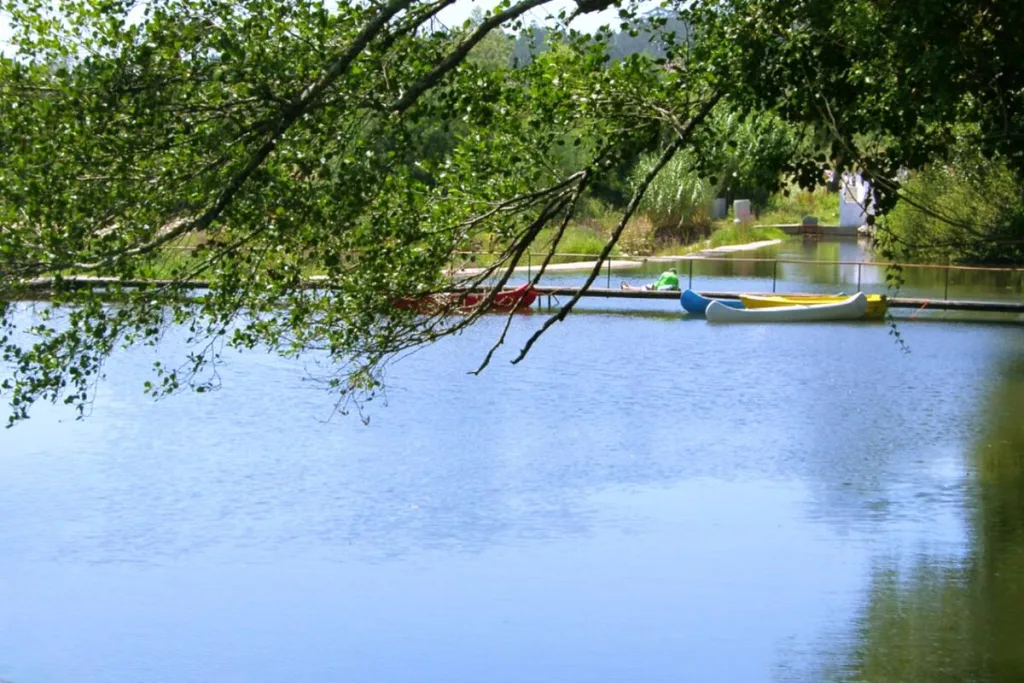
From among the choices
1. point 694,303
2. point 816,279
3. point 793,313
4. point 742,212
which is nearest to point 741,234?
point 742,212

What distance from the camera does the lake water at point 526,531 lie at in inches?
405

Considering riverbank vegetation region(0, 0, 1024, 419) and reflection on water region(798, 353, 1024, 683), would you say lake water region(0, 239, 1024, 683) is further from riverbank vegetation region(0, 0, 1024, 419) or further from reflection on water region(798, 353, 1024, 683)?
riverbank vegetation region(0, 0, 1024, 419)

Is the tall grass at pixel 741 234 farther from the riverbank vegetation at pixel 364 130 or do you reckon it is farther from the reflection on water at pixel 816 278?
the riverbank vegetation at pixel 364 130

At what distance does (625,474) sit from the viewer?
15078 millimetres

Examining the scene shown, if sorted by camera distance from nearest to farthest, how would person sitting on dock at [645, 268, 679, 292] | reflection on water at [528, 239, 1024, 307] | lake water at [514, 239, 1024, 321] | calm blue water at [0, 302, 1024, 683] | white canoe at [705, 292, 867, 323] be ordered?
calm blue water at [0, 302, 1024, 683] → white canoe at [705, 292, 867, 323] → person sitting on dock at [645, 268, 679, 292] → lake water at [514, 239, 1024, 321] → reflection on water at [528, 239, 1024, 307]

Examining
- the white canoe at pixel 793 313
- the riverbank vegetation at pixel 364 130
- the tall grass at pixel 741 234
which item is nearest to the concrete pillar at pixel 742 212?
the tall grass at pixel 741 234

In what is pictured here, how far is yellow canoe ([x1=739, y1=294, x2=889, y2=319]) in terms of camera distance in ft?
85.2

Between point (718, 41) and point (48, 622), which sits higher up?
point (718, 41)

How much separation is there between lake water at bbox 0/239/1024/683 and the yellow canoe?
528 centimetres

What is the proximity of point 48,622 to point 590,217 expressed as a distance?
30088 millimetres

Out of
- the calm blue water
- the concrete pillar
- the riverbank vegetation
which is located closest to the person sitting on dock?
the calm blue water

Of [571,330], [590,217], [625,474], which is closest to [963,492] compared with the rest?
[625,474]

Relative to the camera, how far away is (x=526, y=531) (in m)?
13.1

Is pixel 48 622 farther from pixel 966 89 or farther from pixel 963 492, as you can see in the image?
pixel 963 492
